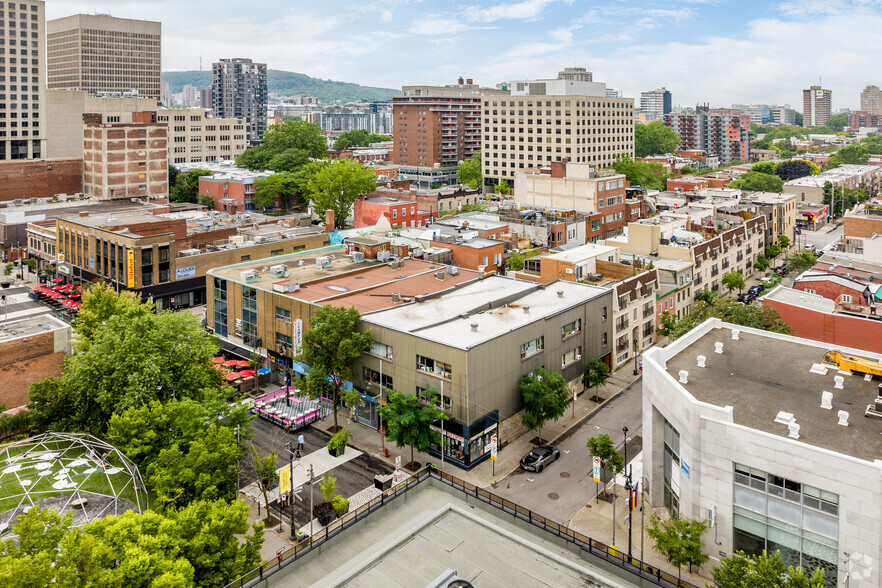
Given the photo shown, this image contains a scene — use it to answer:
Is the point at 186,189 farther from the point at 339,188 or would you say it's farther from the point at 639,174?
the point at 639,174

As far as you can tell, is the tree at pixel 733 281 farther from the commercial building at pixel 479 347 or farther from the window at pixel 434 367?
the window at pixel 434 367

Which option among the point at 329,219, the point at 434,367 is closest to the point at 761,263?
the point at 329,219

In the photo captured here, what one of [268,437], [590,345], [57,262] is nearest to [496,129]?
[57,262]

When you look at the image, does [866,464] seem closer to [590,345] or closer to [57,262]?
[590,345]

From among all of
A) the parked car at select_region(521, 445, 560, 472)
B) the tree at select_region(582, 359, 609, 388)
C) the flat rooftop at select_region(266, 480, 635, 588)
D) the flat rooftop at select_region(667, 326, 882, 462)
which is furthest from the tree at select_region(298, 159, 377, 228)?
the flat rooftop at select_region(266, 480, 635, 588)

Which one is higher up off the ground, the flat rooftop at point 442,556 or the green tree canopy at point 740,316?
the green tree canopy at point 740,316

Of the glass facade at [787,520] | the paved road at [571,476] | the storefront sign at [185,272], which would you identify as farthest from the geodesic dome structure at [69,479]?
the storefront sign at [185,272]
